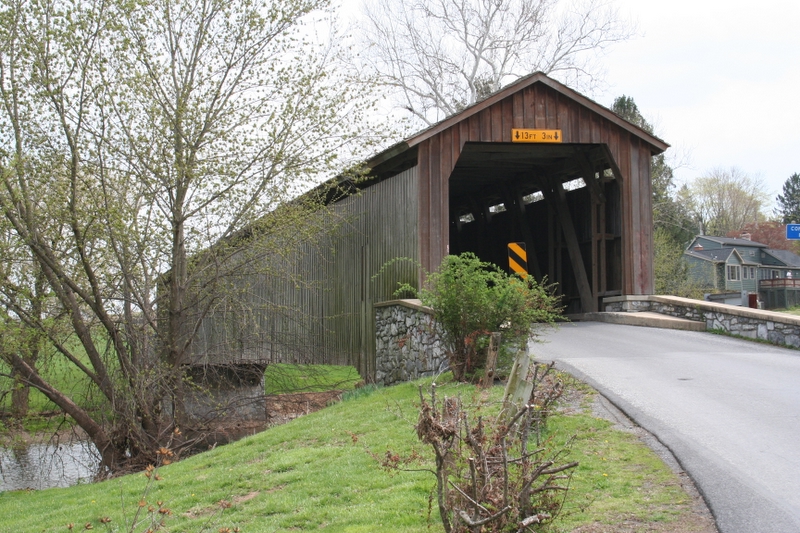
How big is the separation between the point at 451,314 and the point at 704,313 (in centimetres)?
610

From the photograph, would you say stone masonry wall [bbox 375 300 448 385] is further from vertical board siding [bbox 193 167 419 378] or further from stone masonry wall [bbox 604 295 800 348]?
stone masonry wall [bbox 604 295 800 348]

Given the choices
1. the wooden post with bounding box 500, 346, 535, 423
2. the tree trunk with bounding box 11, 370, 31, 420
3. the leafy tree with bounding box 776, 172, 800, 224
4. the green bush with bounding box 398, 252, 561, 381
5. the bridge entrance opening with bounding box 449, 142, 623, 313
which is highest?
the leafy tree with bounding box 776, 172, 800, 224

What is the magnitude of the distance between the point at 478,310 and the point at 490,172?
9.97m

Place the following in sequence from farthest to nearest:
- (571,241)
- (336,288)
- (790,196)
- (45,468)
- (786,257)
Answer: (790,196)
(786,257)
(571,241)
(336,288)
(45,468)

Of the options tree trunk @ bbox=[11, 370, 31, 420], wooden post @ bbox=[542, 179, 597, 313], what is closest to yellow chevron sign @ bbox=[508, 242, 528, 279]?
wooden post @ bbox=[542, 179, 597, 313]

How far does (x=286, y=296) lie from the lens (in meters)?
18.3

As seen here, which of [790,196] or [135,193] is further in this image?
[790,196]

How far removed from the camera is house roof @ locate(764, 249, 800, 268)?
51156 millimetres

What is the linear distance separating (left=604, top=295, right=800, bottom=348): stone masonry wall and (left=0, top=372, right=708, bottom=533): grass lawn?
5.56 meters

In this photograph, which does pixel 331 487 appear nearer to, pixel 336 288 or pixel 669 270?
pixel 336 288

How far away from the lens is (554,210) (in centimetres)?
Result: 1862

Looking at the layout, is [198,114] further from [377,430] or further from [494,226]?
[494,226]

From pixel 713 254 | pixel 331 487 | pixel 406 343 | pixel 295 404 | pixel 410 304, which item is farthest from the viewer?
pixel 713 254

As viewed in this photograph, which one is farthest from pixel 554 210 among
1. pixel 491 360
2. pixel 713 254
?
pixel 713 254
